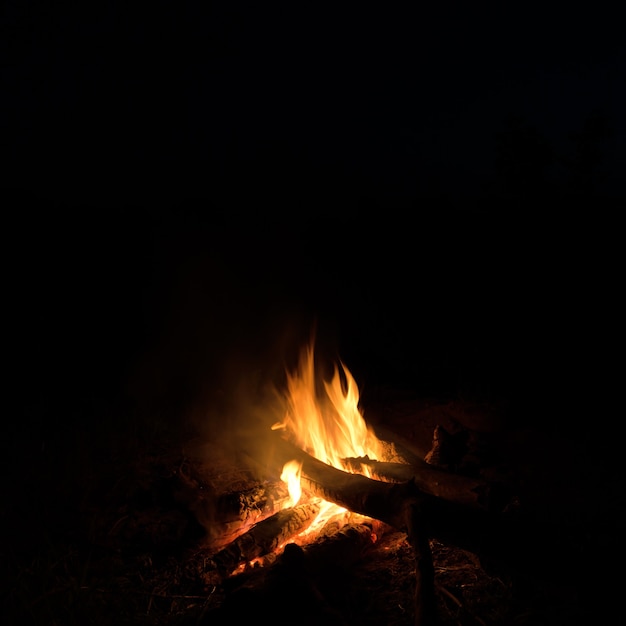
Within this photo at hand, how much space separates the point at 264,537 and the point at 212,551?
380 millimetres

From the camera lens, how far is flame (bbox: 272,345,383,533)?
4.11 meters

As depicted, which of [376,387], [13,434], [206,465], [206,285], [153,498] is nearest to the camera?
[153,498]

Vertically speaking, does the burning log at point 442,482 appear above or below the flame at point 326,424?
below

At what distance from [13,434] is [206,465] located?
73.0 inches

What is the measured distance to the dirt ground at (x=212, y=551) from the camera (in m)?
2.34

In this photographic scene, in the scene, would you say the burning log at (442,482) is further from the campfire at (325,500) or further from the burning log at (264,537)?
the burning log at (264,537)

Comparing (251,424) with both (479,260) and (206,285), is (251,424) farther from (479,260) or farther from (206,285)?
(479,260)

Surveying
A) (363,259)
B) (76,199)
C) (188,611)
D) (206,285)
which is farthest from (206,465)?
(76,199)

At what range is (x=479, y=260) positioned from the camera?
10273 mm

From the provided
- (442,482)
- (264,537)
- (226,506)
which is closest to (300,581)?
(264,537)

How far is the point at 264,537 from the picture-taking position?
2.96m

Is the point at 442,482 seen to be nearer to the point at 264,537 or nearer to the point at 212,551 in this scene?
the point at 264,537

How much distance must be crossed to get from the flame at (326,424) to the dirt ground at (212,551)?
0.74 ft

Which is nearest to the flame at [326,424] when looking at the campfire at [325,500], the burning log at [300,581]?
the campfire at [325,500]
